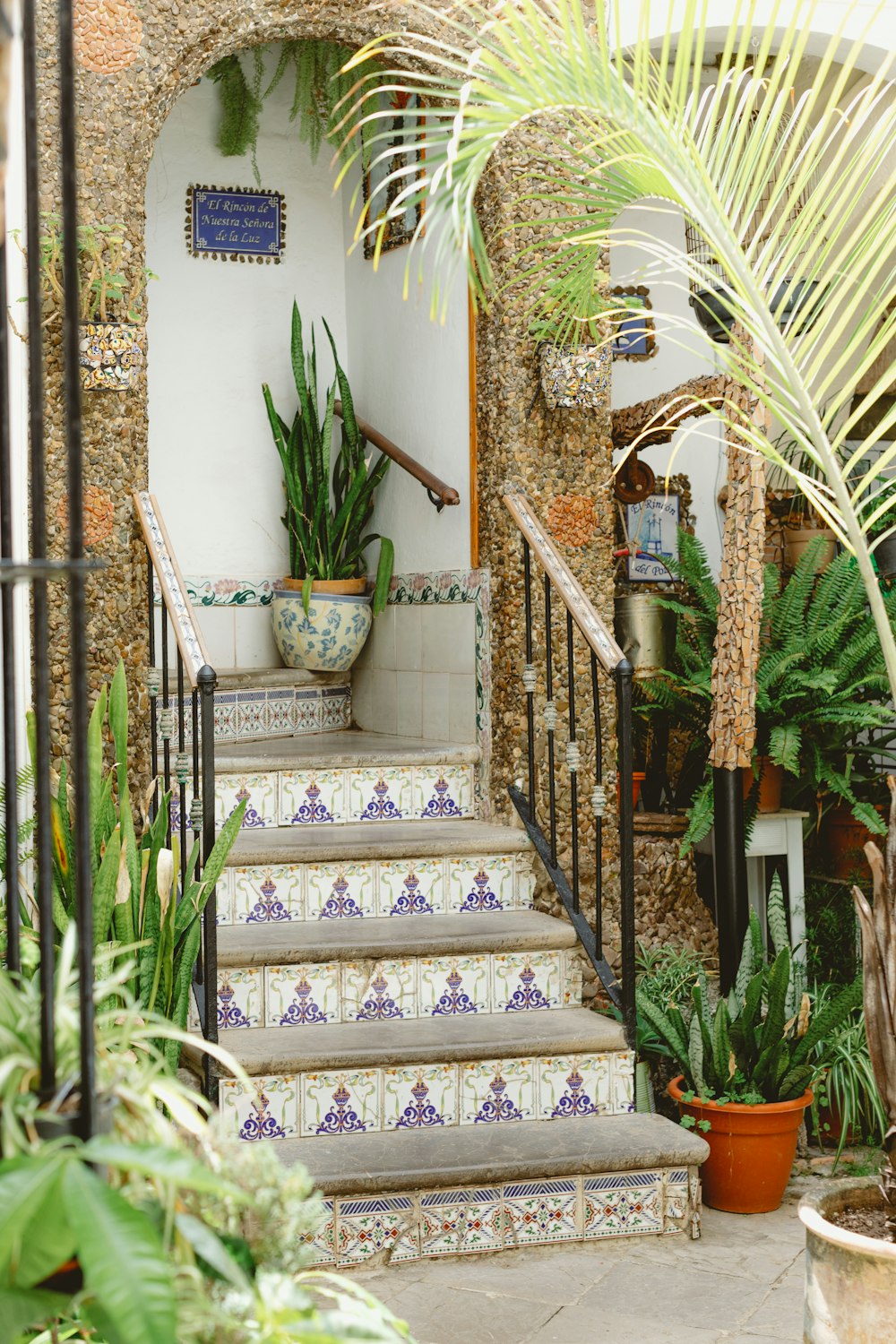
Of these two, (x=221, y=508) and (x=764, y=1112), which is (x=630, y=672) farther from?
(x=221, y=508)

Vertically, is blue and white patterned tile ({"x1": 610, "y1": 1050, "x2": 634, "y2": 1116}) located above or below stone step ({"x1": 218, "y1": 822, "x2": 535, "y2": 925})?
below

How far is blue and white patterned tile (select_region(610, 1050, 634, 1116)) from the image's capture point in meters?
4.09

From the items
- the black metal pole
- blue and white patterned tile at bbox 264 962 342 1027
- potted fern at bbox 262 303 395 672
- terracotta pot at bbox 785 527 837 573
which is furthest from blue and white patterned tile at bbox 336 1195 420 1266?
terracotta pot at bbox 785 527 837 573

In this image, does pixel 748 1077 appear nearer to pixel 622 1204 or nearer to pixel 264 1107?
pixel 622 1204

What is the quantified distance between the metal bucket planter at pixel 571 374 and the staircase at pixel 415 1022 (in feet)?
4.08

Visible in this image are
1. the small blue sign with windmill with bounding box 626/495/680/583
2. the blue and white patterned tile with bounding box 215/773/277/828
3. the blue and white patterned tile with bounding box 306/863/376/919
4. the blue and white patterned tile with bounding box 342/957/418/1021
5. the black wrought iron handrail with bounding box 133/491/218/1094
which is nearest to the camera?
the black wrought iron handrail with bounding box 133/491/218/1094

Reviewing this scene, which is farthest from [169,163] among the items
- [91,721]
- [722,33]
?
[91,721]

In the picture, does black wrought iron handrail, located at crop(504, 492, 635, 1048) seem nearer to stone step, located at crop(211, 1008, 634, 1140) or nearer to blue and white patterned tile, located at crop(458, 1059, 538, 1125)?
stone step, located at crop(211, 1008, 634, 1140)

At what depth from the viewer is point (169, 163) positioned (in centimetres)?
606

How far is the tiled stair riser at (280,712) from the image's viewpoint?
219 inches

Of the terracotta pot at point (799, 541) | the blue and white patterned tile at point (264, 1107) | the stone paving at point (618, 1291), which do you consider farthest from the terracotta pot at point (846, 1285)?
the terracotta pot at point (799, 541)

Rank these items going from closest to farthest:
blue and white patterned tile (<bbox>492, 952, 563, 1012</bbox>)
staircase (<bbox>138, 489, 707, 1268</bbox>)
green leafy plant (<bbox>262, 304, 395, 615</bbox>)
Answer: staircase (<bbox>138, 489, 707, 1268</bbox>) < blue and white patterned tile (<bbox>492, 952, 563, 1012</bbox>) < green leafy plant (<bbox>262, 304, 395, 615</bbox>)

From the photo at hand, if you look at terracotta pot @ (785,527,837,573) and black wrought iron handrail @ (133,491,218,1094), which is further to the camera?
terracotta pot @ (785,527,837,573)

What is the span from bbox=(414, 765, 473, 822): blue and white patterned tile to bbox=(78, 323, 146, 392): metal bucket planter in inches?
64.6
